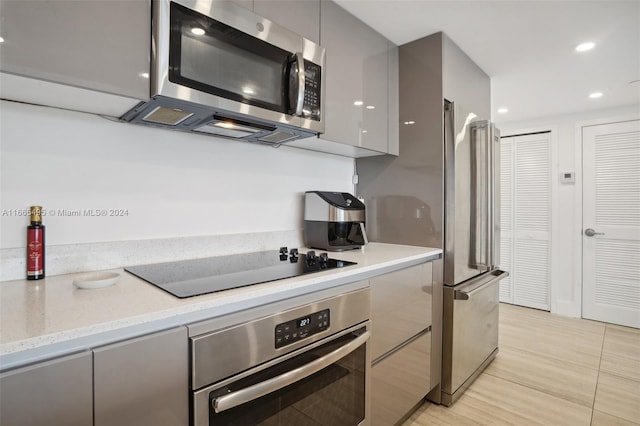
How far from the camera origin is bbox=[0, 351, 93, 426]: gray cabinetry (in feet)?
2.00

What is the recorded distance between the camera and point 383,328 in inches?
60.8

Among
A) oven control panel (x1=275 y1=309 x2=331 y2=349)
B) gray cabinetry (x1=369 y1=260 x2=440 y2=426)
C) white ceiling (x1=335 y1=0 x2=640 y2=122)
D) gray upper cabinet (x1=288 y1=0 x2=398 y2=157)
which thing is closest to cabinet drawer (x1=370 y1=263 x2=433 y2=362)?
gray cabinetry (x1=369 y1=260 x2=440 y2=426)

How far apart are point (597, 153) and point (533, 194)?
2.39 ft

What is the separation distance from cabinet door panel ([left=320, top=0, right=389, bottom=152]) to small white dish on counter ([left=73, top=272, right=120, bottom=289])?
3.55 ft

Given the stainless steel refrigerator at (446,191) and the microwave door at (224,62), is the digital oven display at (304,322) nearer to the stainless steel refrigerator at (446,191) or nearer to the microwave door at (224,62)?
the microwave door at (224,62)

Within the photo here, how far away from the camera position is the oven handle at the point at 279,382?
88cm

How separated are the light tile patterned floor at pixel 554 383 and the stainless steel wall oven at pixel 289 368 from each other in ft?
2.81

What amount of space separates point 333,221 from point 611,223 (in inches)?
137

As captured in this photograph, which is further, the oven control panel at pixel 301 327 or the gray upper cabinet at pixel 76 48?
the oven control panel at pixel 301 327

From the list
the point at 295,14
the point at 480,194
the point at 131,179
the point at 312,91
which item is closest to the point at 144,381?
the point at 131,179

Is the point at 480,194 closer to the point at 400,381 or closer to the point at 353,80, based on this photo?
the point at 353,80

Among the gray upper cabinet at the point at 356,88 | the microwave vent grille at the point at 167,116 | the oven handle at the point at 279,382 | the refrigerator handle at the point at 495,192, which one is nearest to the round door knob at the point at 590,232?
the refrigerator handle at the point at 495,192

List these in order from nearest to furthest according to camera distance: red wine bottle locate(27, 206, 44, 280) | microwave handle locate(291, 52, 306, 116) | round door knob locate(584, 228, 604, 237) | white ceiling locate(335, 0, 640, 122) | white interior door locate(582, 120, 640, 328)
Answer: red wine bottle locate(27, 206, 44, 280) → microwave handle locate(291, 52, 306, 116) → white ceiling locate(335, 0, 640, 122) → white interior door locate(582, 120, 640, 328) → round door knob locate(584, 228, 604, 237)

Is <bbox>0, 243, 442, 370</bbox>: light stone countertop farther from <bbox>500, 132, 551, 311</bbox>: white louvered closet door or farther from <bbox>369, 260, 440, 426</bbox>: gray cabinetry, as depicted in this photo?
<bbox>500, 132, 551, 311</bbox>: white louvered closet door
